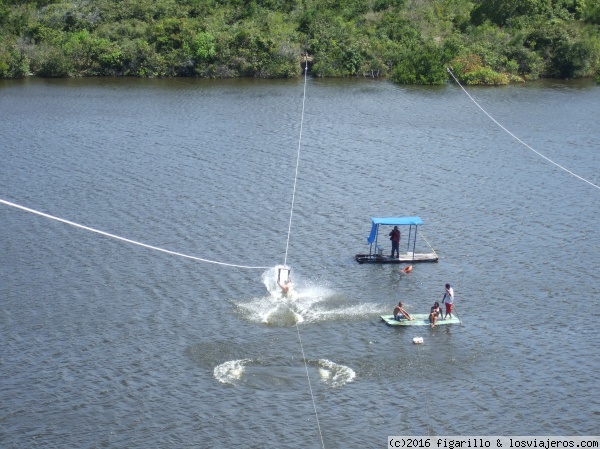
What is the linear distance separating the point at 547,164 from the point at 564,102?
24579mm

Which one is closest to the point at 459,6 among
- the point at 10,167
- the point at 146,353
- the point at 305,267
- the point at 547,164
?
the point at 547,164

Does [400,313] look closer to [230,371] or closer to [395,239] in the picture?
[395,239]

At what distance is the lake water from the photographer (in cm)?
3241

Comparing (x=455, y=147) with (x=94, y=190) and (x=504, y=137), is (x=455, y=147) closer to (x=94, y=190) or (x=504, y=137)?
(x=504, y=137)

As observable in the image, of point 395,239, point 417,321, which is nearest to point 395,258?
point 395,239

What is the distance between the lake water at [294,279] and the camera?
3241 centimetres

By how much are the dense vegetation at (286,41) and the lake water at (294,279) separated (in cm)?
2334

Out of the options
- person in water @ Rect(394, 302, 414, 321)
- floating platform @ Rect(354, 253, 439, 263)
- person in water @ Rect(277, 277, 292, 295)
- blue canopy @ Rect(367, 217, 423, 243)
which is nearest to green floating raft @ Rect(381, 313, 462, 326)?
person in water @ Rect(394, 302, 414, 321)

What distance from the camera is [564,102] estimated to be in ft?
286

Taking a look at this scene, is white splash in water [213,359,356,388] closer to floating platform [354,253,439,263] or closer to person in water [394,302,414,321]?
person in water [394,302,414,321]

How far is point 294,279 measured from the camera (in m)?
43.6

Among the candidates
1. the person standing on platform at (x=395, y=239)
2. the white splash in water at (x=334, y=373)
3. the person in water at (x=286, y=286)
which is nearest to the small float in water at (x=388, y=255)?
the person standing on platform at (x=395, y=239)

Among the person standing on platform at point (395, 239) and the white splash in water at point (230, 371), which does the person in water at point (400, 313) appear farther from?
the person standing on platform at point (395, 239)

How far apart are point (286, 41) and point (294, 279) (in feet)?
204
